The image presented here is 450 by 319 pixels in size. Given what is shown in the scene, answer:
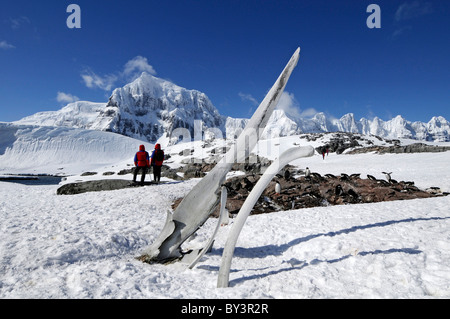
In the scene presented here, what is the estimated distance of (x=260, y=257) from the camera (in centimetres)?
420

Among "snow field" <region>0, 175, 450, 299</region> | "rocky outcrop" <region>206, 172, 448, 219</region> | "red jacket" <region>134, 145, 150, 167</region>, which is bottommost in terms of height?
"snow field" <region>0, 175, 450, 299</region>

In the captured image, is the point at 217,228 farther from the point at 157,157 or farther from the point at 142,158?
the point at 157,157

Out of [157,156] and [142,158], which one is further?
[157,156]

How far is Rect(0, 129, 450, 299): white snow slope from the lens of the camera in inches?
110

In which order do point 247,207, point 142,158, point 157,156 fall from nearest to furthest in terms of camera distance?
point 247,207, point 142,158, point 157,156

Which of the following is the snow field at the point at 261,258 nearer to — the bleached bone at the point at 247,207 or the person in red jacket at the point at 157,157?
the bleached bone at the point at 247,207

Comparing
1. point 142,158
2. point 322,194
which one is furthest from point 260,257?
point 142,158

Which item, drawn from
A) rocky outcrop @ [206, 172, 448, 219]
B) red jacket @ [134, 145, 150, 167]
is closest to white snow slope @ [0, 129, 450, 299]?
rocky outcrop @ [206, 172, 448, 219]

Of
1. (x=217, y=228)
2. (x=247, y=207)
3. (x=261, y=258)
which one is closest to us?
(x=247, y=207)

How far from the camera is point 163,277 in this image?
3268 mm

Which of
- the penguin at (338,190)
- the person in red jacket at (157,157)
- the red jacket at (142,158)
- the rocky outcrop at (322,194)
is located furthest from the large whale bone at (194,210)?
the person in red jacket at (157,157)

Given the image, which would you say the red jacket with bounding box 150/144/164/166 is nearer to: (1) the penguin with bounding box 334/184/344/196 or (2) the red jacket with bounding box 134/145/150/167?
(2) the red jacket with bounding box 134/145/150/167

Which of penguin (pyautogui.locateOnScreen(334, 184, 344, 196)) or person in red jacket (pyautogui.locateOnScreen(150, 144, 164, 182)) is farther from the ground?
person in red jacket (pyautogui.locateOnScreen(150, 144, 164, 182))

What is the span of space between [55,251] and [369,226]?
18.6 feet
